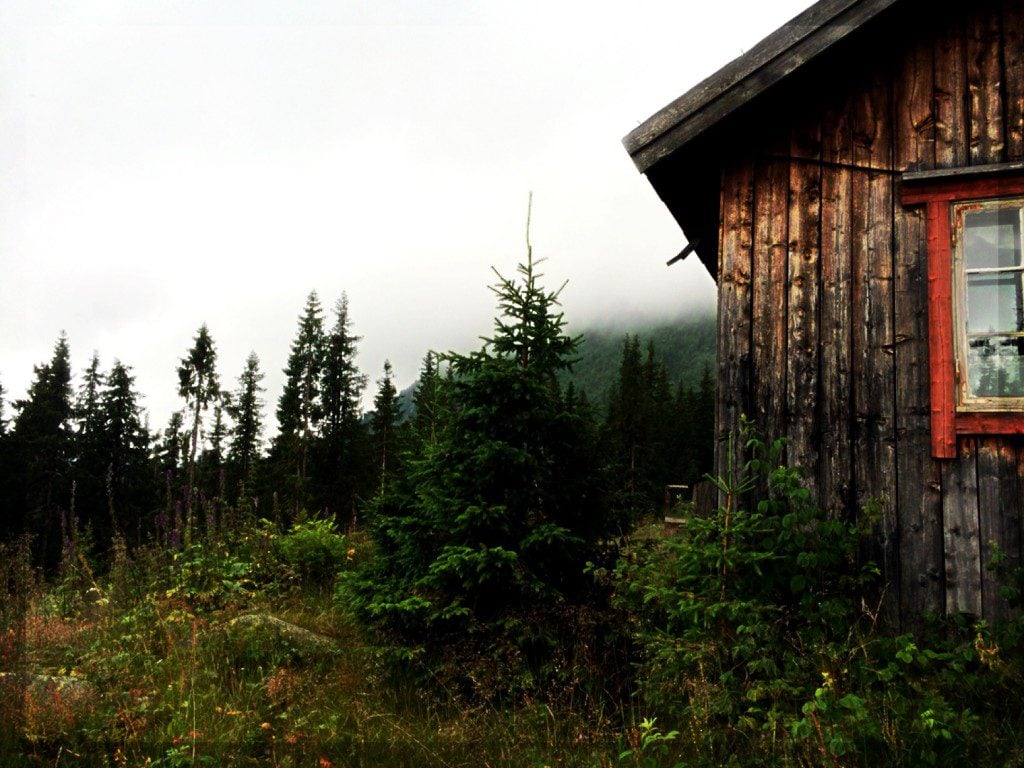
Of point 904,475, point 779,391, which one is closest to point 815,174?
point 779,391

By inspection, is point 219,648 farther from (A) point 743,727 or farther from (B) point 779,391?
(B) point 779,391

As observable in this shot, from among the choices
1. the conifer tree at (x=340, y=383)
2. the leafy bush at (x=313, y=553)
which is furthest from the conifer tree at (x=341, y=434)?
the leafy bush at (x=313, y=553)

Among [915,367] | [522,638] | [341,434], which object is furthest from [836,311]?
[341,434]

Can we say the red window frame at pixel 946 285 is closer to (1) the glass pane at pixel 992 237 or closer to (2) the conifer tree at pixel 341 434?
(1) the glass pane at pixel 992 237

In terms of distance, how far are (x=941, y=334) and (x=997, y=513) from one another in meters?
1.21

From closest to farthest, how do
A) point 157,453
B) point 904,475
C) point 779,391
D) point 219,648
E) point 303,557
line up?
point 904,475 → point 779,391 → point 219,648 → point 303,557 → point 157,453

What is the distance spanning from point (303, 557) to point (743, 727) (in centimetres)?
564

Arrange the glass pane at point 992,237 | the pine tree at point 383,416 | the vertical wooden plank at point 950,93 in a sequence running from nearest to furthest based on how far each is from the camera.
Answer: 1. the glass pane at point 992,237
2. the vertical wooden plank at point 950,93
3. the pine tree at point 383,416

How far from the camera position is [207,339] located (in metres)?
47.7

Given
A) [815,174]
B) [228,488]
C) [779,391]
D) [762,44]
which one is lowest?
[228,488]

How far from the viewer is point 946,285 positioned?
4578 mm

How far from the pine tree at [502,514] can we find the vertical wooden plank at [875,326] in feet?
6.43

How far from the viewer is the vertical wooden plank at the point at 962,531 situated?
4.33 meters

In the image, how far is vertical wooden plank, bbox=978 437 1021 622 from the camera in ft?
14.0
